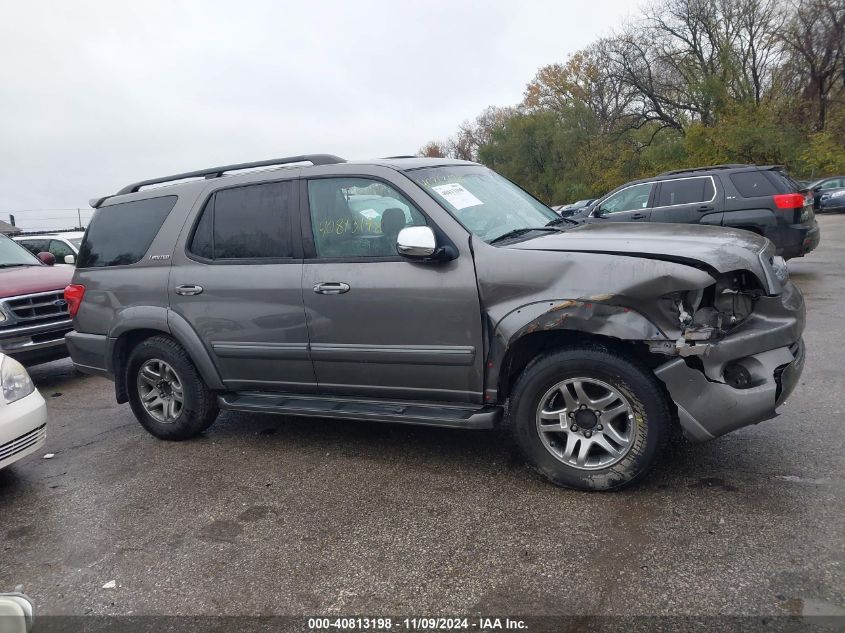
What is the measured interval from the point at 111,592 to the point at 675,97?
40444 mm

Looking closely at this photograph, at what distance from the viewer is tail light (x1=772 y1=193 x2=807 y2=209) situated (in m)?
9.10

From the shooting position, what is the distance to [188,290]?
4559 mm

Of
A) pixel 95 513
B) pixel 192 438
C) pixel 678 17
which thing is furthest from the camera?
pixel 678 17

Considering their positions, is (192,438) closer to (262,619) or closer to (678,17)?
(262,619)

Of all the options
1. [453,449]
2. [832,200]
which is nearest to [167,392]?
[453,449]

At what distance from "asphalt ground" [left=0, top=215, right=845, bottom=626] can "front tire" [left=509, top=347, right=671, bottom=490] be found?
0.17 m

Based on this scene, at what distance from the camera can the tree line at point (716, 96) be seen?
94.4ft

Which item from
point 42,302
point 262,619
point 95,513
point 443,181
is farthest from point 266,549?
point 42,302

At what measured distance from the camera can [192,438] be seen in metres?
4.97

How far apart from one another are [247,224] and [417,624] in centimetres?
289

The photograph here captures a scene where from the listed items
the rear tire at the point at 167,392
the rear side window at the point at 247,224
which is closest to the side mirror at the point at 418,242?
the rear side window at the point at 247,224

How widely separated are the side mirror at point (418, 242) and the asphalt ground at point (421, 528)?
137 centimetres

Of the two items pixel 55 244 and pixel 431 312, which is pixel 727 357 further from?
pixel 55 244

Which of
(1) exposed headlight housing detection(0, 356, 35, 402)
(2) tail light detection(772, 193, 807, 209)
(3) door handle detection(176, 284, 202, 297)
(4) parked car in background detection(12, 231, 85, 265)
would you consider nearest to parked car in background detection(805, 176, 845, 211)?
(2) tail light detection(772, 193, 807, 209)
